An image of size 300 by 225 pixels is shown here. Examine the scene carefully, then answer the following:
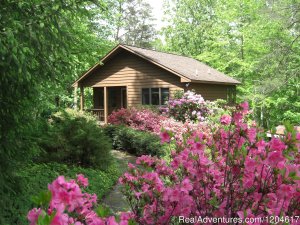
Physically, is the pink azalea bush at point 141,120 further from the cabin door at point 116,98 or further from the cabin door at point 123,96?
the cabin door at point 116,98

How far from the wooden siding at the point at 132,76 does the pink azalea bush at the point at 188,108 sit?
1.97 m

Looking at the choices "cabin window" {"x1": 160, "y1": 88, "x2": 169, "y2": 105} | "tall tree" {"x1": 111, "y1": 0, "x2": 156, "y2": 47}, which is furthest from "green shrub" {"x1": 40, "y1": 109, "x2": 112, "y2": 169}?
"tall tree" {"x1": 111, "y1": 0, "x2": 156, "y2": 47}

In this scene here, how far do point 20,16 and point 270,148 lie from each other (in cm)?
452

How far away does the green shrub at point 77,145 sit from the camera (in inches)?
346

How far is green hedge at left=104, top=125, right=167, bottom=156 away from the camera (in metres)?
12.8

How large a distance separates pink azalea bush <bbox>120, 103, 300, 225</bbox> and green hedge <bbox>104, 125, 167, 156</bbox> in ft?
30.1

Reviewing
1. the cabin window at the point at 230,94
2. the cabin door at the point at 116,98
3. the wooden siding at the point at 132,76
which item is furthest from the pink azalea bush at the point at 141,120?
the cabin window at the point at 230,94

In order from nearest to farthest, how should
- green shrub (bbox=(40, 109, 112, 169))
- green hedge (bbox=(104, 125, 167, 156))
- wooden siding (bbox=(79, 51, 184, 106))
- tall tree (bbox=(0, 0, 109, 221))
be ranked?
tall tree (bbox=(0, 0, 109, 221)) → green shrub (bbox=(40, 109, 112, 169)) → green hedge (bbox=(104, 125, 167, 156)) → wooden siding (bbox=(79, 51, 184, 106))

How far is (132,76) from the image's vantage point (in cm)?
2103

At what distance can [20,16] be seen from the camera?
539 cm

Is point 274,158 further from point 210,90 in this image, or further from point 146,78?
point 210,90

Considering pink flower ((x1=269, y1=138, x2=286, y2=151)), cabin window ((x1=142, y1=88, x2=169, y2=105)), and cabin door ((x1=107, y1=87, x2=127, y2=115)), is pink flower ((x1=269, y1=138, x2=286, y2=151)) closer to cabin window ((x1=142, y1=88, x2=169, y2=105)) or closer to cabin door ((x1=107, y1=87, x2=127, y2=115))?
cabin window ((x1=142, y1=88, x2=169, y2=105))

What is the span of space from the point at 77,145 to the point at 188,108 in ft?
29.2

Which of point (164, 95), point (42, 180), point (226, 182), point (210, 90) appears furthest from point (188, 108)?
point (226, 182)
